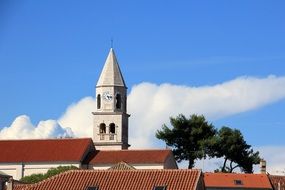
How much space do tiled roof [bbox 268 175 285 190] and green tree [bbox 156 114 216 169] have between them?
62.3 feet

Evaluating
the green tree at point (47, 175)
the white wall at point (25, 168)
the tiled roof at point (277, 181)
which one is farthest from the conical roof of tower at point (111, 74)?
the tiled roof at point (277, 181)

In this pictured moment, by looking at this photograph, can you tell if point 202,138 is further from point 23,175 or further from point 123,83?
point 23,175

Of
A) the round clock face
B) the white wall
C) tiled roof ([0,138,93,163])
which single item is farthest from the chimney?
the round clock face

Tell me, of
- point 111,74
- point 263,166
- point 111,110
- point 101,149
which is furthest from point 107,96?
point 263,166

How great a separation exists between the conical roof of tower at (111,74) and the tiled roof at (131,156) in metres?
13.9

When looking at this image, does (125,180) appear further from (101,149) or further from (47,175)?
(101,149)

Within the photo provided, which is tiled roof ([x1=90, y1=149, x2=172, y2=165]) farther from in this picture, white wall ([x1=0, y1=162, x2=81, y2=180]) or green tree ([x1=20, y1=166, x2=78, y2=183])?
green tree ([x1=20, y1=166, x2=78, y2=183])

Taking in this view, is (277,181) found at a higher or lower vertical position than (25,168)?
lower

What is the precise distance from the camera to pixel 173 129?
403 ft

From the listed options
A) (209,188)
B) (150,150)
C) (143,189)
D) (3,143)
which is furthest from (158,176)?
(3,143)

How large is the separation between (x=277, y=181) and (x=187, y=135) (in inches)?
915

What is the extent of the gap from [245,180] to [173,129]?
83.1 feet

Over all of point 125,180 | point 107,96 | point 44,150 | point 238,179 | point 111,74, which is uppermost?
point 111,74

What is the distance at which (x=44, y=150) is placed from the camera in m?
116
